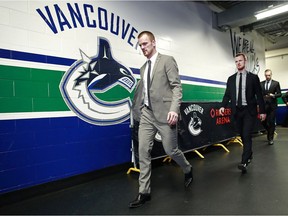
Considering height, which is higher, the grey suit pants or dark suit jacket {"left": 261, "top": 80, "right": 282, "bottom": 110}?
dark suit jacket {"left": 261, "top": 80, "right": 282, "bottom": 110}

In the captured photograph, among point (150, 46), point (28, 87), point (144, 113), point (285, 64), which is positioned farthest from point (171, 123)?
point (285, 64)

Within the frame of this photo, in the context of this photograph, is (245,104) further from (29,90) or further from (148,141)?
(29,90)

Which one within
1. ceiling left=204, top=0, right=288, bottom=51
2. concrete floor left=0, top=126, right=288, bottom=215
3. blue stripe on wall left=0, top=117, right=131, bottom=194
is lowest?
concrete floor left=0, top=126, right=288, bottom=215

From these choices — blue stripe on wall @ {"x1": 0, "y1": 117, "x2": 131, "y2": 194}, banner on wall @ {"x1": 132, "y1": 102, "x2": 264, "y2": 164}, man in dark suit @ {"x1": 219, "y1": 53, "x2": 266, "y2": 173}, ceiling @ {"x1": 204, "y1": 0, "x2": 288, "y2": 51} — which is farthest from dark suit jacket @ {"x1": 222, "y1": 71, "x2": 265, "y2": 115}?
ceiling @ {"x1": 204, "y1": 0, "x2": 288, "y2": 51}

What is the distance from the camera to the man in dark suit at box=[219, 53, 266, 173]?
2744 mm

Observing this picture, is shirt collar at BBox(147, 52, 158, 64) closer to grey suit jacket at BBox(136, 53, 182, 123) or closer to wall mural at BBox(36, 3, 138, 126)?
grey suit jacket at BBox(136, 53, 182, 123)

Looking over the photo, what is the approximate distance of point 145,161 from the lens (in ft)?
6.45

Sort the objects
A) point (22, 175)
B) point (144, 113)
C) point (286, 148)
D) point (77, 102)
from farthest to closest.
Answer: point (286, 148), point (77, 102), point (22, 175), point (144, 113)

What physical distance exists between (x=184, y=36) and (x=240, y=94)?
2.14m

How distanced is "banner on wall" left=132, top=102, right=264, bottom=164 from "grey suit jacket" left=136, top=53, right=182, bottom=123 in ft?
3.61

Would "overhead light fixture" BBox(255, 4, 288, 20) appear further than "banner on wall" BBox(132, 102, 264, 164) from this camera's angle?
Yes

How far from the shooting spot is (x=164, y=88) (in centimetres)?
197

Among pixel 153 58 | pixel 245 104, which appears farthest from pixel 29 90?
pixel 245 104

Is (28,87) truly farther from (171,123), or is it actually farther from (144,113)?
(171,123)
